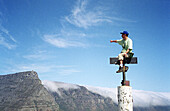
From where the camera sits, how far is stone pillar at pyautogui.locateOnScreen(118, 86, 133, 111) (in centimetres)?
775

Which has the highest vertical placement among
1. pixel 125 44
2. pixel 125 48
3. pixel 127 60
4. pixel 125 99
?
pixel 125 44

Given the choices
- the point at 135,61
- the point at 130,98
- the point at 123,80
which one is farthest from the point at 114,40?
the point at 130,98

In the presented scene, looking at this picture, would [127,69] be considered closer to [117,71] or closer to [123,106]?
[117,71]

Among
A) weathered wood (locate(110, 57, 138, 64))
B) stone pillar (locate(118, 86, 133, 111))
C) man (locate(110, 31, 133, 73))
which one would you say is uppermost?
man (locate(110, 31, 133, 73))

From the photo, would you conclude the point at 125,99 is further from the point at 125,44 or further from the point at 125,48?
the point at 125,44

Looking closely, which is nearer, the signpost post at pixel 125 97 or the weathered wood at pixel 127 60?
the signpost post at pixel 125 97

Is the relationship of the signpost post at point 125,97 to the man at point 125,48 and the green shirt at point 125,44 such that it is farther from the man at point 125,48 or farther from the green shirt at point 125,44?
the green shirt at point 125,44

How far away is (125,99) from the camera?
7789 millimetres

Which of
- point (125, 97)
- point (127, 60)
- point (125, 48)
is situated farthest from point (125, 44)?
point (125, 97)

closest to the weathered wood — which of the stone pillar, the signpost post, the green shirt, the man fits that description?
the man

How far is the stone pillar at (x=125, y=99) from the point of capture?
7.75 m

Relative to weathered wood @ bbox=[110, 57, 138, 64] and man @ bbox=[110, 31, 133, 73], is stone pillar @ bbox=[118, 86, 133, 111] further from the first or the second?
weathered wood @ bbox=[110, 57, 138, 64]

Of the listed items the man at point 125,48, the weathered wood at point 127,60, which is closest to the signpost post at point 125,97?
the man at point 125,48

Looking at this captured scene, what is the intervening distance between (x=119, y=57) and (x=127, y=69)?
2.05ft
